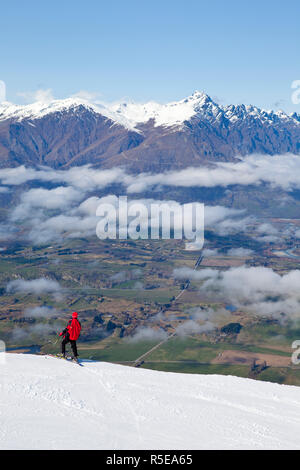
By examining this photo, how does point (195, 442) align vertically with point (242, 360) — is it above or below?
above

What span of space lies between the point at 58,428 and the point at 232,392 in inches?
519

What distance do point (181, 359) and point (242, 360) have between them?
21982 mm

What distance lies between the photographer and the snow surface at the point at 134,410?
1972 centimetres

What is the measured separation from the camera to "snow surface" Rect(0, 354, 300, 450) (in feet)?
64.7

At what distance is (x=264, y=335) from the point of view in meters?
184

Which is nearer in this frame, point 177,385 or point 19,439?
point 19,439

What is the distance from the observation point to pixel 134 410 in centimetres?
2344

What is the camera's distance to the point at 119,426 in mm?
21156
